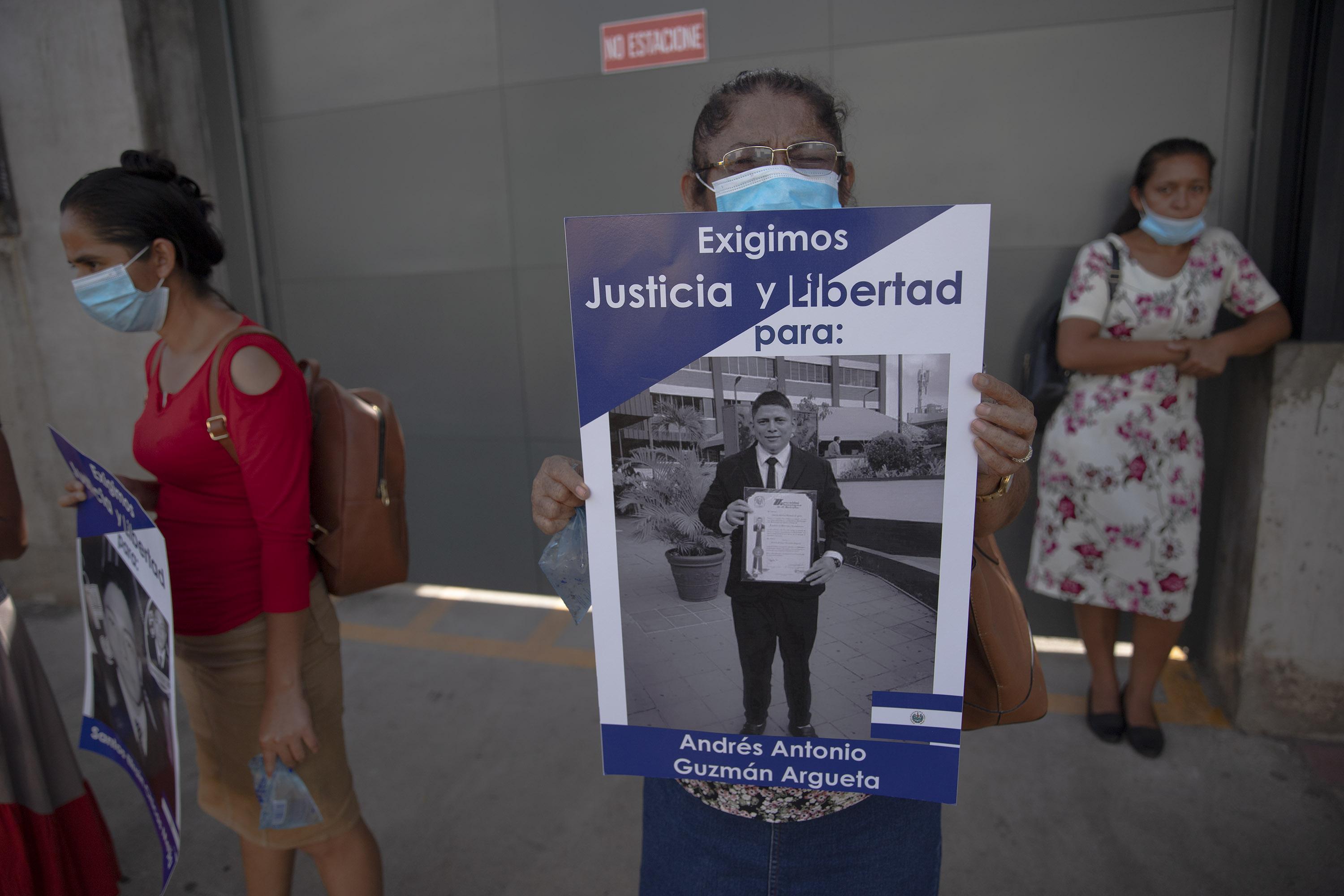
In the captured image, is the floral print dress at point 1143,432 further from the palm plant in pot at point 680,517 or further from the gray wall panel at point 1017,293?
the palm plant in pot at point 680,517

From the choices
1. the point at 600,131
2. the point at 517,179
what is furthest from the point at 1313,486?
the point at 517,179

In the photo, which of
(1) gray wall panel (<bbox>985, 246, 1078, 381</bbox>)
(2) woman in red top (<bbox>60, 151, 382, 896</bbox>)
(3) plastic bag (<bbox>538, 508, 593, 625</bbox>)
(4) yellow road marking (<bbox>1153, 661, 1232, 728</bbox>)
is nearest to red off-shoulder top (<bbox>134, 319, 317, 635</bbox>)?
(2) woman in red top (<bbox>60, 151, 382, 896</bbox>)

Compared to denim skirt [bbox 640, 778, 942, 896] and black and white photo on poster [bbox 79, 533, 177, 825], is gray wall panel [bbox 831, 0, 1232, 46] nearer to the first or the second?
denim skirt [bbox 640, 778, 942, 896]

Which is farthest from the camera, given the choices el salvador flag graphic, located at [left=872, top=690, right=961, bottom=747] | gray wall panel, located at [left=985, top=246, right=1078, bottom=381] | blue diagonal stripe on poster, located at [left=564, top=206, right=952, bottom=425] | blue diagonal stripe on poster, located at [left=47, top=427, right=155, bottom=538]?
gray wall panel, located at [left=985, top=246, right=1078, bottom=381]

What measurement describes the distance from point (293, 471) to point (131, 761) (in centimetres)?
66

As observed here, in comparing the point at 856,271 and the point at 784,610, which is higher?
the point at 856,271

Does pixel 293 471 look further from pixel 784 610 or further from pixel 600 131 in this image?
pixel 600 131

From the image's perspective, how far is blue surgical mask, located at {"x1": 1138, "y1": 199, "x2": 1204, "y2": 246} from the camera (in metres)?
2.61

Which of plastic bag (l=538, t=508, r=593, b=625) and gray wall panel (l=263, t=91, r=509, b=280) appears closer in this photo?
plastic bag (l=538, t=508, r=593, b=625)

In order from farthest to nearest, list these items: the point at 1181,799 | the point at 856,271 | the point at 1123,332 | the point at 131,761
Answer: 1. the point at 1123,332
2. the point at 1181,799
3. the point at 131,761
4. the point at 856,271

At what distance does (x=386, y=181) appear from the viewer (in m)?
3.95

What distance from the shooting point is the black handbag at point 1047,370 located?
2.84 m

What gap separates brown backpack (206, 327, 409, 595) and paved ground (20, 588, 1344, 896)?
118 centimetres

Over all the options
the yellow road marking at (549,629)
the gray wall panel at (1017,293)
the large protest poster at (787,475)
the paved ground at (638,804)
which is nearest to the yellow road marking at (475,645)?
→ the yellow road marking at (549,629)
